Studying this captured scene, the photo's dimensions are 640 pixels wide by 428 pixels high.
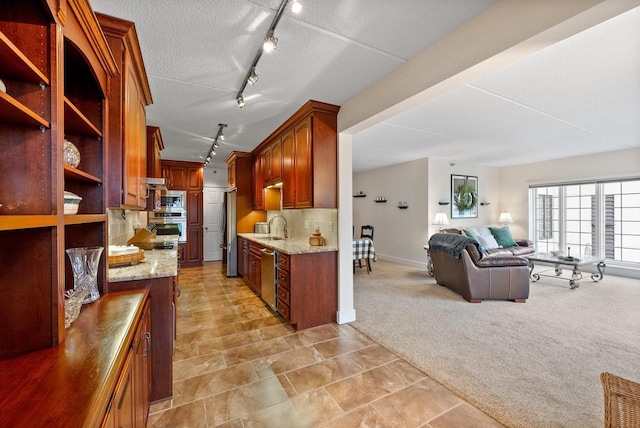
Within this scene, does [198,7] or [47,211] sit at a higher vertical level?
[198,7]

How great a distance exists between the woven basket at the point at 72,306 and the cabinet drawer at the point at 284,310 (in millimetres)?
2051

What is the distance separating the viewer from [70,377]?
0.87m

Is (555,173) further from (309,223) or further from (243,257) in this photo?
(243,257)

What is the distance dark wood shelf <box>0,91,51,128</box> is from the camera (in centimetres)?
81

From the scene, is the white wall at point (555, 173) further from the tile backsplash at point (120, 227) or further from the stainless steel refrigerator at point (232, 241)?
the tile backsplash at point (120, 227)

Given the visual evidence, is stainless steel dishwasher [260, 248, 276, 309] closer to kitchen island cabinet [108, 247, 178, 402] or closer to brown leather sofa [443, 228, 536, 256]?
kitchen island cabinet [108, 247, 178, 402]

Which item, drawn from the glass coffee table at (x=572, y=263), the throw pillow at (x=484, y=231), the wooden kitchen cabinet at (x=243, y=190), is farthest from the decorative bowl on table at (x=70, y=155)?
the throw pillow at (x=484, y=231)

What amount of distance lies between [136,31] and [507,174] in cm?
834

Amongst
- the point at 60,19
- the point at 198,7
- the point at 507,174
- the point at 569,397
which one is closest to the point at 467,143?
the point at 507,174

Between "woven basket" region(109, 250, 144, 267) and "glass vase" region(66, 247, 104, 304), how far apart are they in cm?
61

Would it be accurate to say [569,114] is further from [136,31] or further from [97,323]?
[97,323]

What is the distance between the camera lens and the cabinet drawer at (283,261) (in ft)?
10.2

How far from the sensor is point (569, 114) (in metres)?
3.48

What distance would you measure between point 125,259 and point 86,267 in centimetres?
73
